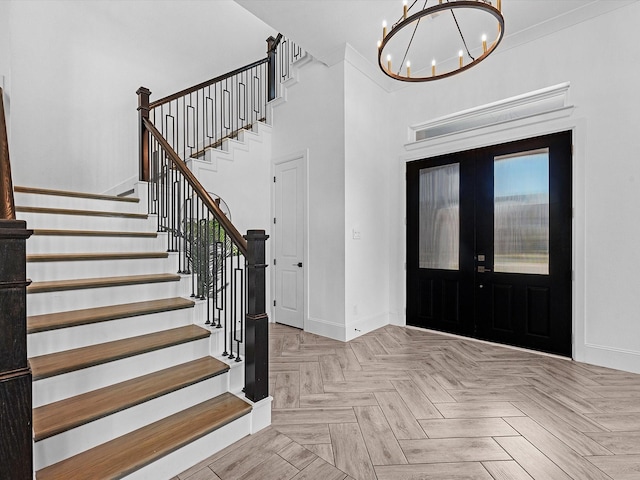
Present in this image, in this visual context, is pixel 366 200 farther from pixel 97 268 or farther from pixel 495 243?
pixel 97 268

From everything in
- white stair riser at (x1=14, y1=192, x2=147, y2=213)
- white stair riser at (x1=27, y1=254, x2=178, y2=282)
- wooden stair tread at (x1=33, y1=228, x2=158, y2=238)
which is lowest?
white stair riser at (x1=27, y1=254, x2=178, y2=282)

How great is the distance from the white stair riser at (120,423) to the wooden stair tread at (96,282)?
1.03m

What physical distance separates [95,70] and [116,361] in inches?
194

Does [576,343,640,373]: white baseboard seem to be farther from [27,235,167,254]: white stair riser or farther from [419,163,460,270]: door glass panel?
[27,235,167,254]: white stair riser

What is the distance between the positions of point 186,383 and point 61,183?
13.7ft

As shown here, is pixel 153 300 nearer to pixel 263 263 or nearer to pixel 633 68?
pixel 263 263

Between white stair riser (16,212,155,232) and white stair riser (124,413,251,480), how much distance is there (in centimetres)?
226

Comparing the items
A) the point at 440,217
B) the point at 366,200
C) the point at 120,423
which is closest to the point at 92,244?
the point at 120,423

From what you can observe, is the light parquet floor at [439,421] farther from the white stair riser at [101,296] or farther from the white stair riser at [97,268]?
the white stair riser at [97,268]

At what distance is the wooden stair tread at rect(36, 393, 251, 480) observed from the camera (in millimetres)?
1571

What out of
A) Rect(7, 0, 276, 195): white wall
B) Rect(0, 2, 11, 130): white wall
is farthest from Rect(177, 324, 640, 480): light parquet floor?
Rect(7, 0, 276, 195): white wall

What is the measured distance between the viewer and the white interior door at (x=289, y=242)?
4.71 meters

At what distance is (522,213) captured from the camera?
3787 millimetres

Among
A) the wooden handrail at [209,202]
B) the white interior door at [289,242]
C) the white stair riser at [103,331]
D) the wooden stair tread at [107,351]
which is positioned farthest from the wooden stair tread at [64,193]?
the white interior door at [289,242]
